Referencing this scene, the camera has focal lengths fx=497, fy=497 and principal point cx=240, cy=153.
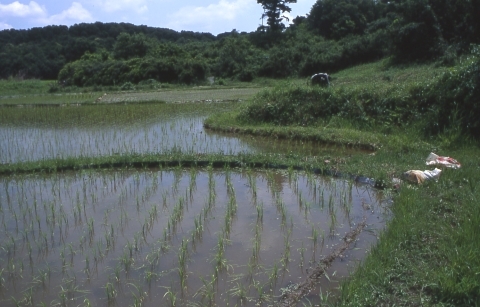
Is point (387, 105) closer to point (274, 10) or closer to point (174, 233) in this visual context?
point (174, 233)

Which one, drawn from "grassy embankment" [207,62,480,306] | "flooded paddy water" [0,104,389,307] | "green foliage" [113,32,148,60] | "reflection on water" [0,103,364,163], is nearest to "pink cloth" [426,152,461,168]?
"grassy embankment" [207,62,480,306]

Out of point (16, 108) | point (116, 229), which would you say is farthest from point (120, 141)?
point (16, 108)

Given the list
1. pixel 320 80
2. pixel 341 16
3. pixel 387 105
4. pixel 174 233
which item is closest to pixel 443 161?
pixel 387 105

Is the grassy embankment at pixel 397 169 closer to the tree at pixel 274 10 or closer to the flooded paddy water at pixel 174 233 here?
the flooded paddy water at pixel 174 233

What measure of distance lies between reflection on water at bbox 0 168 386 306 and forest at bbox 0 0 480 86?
11.5 m

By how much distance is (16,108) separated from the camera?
15.6m

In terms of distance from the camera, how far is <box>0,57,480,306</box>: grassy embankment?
3.39m

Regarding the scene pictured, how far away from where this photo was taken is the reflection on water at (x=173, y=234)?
3867 mm

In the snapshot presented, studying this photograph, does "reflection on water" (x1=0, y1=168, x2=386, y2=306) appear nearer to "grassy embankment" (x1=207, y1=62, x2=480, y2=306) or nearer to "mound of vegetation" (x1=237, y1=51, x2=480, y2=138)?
"grassy embankment" (x1=207, y1=62, x2=480, y2=306)

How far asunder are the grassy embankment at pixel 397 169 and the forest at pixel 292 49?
5191 millimetres

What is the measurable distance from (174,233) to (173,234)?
3 centimetres

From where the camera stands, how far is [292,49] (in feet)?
85.7

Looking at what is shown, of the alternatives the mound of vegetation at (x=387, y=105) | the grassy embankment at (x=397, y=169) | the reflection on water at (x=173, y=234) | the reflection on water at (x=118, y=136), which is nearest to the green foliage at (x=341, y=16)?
the grassy embankment at (x=397, y=169)

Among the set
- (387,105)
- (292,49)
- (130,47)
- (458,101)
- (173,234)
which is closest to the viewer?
(173,234)
